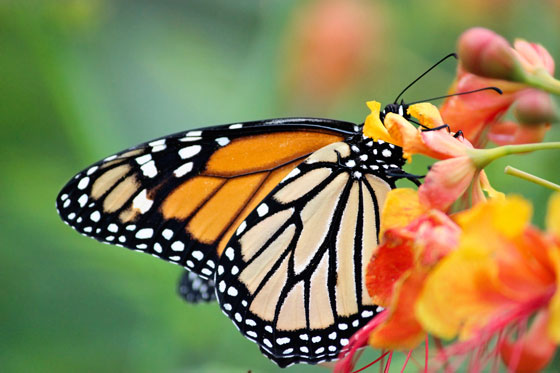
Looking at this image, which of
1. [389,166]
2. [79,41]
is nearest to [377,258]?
[389,166]

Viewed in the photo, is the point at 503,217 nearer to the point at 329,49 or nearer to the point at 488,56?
the point at 488,56

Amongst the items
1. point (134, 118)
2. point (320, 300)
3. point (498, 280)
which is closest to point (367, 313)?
point (320, 300)

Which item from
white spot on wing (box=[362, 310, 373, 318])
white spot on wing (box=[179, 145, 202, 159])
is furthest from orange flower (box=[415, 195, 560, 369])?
white spot on wing (box=[179, 145, 202, 159])

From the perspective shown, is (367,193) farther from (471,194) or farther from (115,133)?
(115,133)

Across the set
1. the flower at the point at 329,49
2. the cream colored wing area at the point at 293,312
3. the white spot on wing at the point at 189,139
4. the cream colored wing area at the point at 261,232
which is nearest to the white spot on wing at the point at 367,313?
the cream colored wing area at the point at 293,312

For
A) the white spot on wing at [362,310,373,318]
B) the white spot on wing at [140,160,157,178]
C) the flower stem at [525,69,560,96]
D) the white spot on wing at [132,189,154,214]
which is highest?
the white spot on wing at [140,160,157,178]

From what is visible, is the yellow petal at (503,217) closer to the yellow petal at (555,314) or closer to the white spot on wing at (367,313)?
the yellow petal at (555,314)

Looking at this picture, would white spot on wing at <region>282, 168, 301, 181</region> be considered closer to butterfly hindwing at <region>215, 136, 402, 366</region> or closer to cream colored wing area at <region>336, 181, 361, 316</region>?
butterfly hindwing at <region>215, 136, 402, 366</region>
